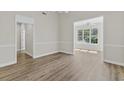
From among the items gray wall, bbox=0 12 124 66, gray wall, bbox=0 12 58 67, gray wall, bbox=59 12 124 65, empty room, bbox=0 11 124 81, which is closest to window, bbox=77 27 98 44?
empty room, bbox=0 11 124 81

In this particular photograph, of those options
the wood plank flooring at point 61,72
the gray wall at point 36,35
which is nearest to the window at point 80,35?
the gray wall at point 36,35

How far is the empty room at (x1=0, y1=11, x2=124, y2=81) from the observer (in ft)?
12.1

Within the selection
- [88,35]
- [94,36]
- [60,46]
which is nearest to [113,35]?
[60,46]

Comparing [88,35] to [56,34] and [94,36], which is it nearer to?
[94,36]

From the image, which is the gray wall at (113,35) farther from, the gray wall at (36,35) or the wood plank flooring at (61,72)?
the gray wall at (36,35)

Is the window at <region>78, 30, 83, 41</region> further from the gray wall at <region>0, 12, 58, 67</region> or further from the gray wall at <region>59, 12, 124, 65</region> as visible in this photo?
the gray wall at <region>59, 12, 124, 65</region>

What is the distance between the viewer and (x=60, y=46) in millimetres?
8281

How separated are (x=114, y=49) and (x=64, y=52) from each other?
3.79 metres

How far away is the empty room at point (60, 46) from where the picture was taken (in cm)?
368

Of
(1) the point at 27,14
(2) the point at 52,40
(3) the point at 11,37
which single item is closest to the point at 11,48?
(3) the point at 11,37

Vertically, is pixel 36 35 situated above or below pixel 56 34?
below
